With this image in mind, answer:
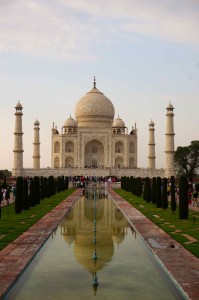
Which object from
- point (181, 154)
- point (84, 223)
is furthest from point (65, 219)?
point (181, 154)

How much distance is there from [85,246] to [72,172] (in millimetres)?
35758

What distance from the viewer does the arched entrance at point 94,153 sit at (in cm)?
5016

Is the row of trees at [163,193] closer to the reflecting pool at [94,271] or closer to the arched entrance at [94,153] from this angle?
the reflecting pool at [94,271]

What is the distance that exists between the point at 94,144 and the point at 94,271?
44177 millimetres

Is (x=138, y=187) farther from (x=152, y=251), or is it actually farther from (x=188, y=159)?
(x=188, y=159)

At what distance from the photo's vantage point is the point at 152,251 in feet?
25.5

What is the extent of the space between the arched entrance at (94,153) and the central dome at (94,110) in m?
2.43

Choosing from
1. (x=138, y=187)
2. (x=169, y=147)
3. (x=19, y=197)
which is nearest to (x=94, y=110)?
(x=169, y=147)

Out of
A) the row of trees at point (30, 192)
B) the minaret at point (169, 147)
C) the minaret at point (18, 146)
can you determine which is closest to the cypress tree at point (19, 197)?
the row of trees at point (30, 192)

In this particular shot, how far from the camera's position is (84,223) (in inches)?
458

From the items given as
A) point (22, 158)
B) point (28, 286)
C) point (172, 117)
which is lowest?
point (28, 286)

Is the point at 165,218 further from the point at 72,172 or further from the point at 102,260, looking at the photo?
the point at 72,172

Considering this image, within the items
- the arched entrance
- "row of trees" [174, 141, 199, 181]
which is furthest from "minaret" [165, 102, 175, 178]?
the arched entrance

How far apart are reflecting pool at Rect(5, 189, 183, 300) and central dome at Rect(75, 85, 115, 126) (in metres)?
41.1
